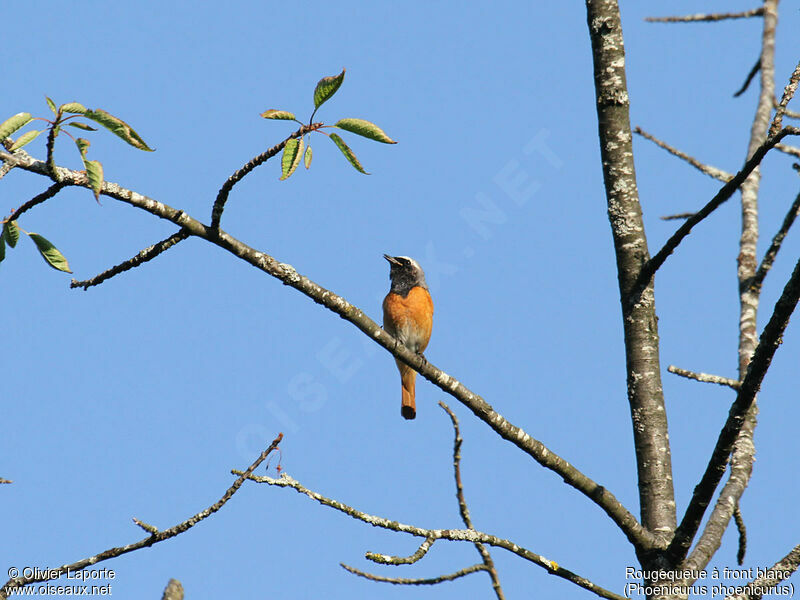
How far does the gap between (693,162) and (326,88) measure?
4.09 metres

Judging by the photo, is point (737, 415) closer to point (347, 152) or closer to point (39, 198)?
point (347, 152)

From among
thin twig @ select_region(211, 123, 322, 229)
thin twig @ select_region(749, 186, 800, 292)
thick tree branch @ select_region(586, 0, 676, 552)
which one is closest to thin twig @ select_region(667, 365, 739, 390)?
thick tree branch @ select_region(586, 0, 676, 552)

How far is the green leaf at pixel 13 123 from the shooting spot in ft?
8.21

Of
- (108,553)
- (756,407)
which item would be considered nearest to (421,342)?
(756,407)

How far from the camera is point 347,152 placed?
2805mm

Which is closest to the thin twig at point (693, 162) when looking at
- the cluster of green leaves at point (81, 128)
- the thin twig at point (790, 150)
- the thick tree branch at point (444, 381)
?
the thin twig at point (790, 150)

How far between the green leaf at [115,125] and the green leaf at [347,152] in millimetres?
599

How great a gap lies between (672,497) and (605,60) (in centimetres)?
234

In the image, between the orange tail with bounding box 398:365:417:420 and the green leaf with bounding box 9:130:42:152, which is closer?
the green leaf with bounding box 9:130:42:152

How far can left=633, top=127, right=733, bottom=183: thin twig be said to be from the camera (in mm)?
5816

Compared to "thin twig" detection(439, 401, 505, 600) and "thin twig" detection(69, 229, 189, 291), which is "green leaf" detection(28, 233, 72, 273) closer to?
"thin twig" detection(69, 229, 189, 291)

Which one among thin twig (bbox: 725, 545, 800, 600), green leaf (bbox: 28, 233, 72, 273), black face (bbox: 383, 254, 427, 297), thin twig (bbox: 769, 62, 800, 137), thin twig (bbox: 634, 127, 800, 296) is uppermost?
black face (bbox: 383, 254, 427, 297)

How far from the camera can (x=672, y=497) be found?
13.0 ft

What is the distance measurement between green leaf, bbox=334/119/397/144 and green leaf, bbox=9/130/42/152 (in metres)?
0.94
